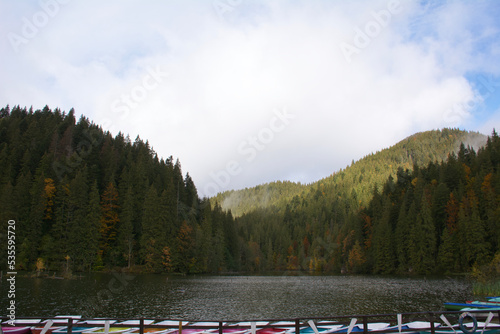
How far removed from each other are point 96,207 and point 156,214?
18.9 m

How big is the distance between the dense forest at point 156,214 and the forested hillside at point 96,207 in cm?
34

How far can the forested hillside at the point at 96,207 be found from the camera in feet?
330

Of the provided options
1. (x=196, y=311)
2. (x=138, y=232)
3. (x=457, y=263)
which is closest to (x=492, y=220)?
(x=457, y=263)

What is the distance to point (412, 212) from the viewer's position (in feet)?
420

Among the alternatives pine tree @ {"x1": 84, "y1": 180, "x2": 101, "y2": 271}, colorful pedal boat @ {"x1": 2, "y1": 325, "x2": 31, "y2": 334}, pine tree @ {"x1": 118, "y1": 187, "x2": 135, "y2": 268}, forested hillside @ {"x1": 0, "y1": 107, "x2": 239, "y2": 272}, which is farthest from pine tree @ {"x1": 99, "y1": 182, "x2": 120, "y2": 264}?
colorful pedal boat @ {"x1": 2, "y1": 325, "x2": 31, "y2": 334}

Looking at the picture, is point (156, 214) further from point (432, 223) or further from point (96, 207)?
point (432, 223)

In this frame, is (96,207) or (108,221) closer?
(96,207)

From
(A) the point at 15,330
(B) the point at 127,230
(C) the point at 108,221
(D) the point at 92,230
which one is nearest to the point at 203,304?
(A) the point at 15,330

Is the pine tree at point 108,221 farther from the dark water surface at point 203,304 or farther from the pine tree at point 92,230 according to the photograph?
the dark water surface at point 203,304

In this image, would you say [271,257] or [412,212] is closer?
[412,212]

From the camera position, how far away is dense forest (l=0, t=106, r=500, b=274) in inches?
4077

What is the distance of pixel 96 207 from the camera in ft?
362

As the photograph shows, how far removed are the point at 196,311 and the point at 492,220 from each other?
99.5 meters

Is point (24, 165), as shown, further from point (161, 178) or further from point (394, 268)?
Result: point (394, 268)
